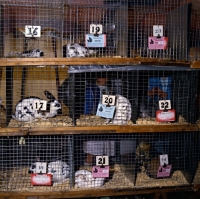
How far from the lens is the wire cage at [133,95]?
1.79 meters

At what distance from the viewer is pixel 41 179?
5.75ft

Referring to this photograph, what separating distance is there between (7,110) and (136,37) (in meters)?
1.06

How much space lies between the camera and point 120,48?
1804 millimetres

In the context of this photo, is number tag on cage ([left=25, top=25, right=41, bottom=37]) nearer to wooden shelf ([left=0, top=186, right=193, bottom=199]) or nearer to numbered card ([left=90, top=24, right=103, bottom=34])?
numbered card ([left=90, top=24, right=103, bottom=34])

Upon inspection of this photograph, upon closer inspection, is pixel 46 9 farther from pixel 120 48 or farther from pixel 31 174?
pixel 31 174

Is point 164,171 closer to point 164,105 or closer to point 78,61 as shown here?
point 164,105

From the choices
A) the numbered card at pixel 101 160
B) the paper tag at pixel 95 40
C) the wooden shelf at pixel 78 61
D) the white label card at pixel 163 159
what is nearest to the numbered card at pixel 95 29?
the paper tag at pixel 95 40

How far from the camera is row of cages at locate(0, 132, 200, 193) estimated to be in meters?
1.79

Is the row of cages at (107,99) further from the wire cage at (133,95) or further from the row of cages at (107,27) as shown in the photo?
the row of cages at (107,27)

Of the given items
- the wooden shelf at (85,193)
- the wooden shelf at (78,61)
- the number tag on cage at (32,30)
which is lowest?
the wooden shelf at (85,193)

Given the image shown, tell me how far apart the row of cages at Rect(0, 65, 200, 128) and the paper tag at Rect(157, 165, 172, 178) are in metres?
0.32

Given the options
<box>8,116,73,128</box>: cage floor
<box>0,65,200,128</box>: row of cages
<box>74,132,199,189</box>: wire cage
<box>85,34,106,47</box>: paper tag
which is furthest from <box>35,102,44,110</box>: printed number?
<box>85,34,106,47</box>: paper tag

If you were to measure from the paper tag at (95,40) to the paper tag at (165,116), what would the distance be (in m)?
0.60

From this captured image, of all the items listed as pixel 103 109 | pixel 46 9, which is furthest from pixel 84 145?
pixel 46 9
